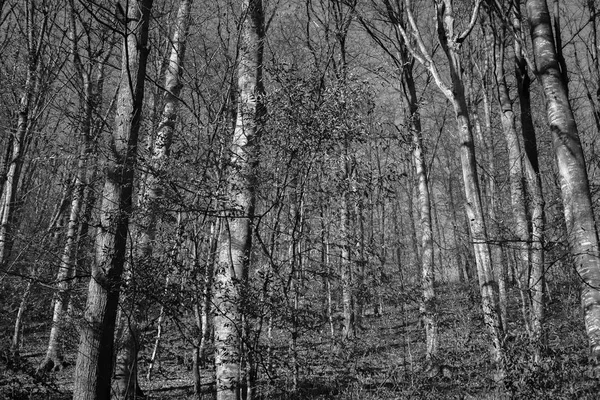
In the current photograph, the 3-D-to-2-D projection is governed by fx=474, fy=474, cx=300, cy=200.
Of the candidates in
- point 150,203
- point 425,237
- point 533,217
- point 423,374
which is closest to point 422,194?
point 425,237

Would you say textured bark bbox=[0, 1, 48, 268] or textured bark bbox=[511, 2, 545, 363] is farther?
textured bark bbox=[0, 1, 48, 268]

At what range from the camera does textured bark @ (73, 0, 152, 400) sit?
4.65 m

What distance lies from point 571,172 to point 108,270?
516 cm

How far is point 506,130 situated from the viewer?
8992mm

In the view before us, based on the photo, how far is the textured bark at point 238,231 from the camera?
Result: 15.9 ft

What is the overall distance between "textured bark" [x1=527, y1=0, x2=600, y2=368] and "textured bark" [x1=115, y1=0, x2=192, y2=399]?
448 centimetres

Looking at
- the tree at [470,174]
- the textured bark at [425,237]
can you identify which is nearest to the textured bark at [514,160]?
the textured bark at [425,237]

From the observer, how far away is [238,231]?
17.4ft

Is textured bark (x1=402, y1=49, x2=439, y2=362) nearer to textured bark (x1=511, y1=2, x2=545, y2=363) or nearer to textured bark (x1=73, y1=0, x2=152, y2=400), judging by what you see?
textured bark (x1=511, y1=2, x2=545, y2=363)

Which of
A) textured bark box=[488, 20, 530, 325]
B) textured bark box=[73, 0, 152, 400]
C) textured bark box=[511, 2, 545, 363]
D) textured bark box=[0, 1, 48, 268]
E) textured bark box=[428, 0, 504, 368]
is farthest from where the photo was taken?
textured bark box=[488, 20, 530, 325]

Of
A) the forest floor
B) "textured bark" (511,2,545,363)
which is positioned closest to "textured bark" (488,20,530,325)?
"textured bark" (511,2,545,363)

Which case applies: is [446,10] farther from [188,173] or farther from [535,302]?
[188,173]

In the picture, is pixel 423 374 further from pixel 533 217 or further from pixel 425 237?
pixel 425 237

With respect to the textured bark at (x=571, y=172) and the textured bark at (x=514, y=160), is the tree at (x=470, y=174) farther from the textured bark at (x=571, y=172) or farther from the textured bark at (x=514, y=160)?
the textured bark at (x=514, y=160)
